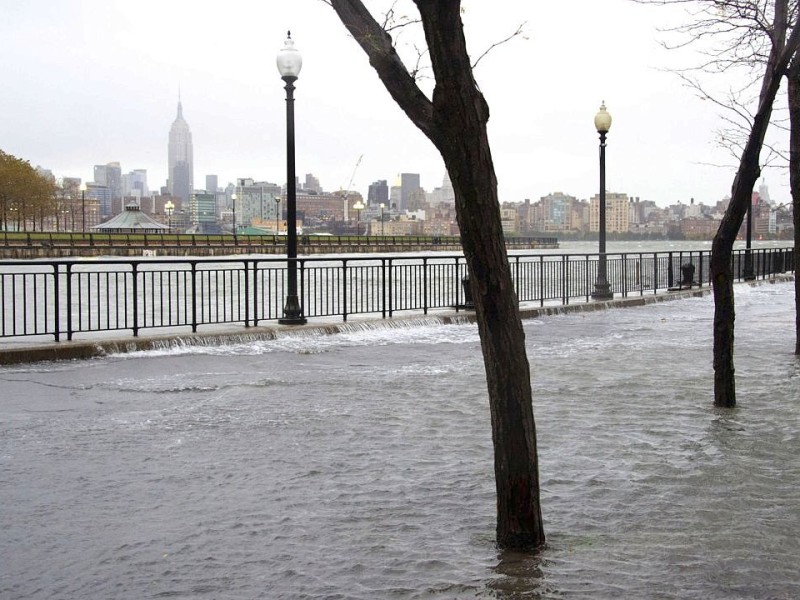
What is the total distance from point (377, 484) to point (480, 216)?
8.77 feet

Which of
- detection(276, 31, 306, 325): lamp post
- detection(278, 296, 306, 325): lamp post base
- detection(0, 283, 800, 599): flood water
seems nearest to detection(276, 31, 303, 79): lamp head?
detection(276, 31, 306, 325): lamp post

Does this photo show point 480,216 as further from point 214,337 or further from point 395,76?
point 214,337

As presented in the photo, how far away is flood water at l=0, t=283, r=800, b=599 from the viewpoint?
4914 millimetres

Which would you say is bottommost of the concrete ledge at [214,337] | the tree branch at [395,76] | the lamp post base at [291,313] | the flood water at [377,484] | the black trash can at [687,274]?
the flood water at [377,484]

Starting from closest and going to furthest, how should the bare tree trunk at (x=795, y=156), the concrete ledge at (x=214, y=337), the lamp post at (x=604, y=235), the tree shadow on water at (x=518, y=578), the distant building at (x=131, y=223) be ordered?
the tree shadow on water at (x=518, y=578) → the bare tree trunk at (x=795, y=156) → the concrete ledge at (x=214, y=337) → the lamp post at (x=604, y=235) → the distant building at (x=131, y=223)

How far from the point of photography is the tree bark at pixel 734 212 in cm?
909

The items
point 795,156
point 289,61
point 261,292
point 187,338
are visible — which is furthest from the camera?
point 261,292

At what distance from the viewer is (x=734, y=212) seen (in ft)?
30.2

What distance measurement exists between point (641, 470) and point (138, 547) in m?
3.74

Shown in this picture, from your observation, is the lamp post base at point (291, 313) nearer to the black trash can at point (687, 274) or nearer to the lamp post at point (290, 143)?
the lamp post at point (290, 143)

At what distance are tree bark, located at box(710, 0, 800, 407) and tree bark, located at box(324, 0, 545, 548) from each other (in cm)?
476

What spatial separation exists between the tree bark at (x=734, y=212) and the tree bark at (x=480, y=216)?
4.76 m

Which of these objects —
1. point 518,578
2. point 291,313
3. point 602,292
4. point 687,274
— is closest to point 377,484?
point 518,578

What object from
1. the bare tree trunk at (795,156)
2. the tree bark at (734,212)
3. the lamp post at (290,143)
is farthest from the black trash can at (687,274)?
the tree bark at (734,212)
